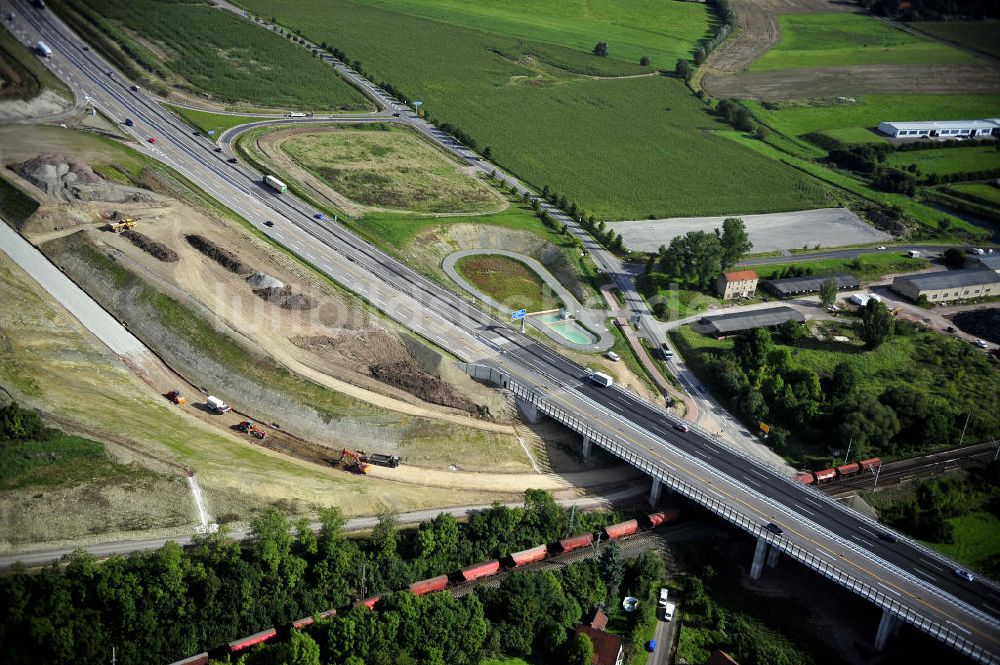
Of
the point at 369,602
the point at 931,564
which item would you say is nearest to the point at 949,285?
the point at 931,564

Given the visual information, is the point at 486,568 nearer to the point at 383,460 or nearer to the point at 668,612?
the point at 668,612

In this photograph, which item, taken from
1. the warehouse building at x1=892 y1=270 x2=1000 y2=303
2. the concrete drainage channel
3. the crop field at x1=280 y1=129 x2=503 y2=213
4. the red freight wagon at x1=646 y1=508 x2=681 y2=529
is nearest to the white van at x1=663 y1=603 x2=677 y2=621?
the red freight wagon at x1=646 y1=508 x2=681 y2=529

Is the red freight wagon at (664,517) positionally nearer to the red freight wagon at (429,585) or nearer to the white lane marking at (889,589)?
the white lane marking at (889,589)

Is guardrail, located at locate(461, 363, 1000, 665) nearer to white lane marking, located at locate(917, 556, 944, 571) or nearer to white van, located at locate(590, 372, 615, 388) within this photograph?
white lane marking, located at locate(917, 556, 944, 571)

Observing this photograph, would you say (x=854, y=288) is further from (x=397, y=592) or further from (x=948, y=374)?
(x=397, y=592)

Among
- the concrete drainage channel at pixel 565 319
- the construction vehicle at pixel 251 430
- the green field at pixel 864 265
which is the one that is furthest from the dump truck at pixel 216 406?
the green field at pixel 864 265

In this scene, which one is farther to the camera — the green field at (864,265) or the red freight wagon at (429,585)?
the green field at (864,265)

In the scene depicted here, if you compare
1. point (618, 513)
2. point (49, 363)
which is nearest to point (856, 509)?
point (618, 513)
